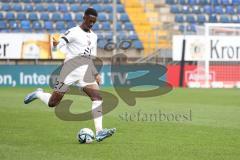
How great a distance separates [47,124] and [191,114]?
4246 mm

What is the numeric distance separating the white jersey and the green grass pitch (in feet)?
4.79

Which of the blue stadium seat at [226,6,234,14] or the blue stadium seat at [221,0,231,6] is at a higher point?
the blue stadium seat at [221,0,231,6]

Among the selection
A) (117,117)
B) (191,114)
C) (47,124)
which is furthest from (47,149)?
(191,114)

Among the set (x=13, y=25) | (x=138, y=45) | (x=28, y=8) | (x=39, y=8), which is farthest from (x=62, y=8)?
(x=138, y=45)

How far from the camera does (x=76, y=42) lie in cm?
1187

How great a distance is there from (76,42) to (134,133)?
2.18 m

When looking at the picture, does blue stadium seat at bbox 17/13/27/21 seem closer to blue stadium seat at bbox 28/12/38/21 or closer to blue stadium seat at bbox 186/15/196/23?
blue stadium seat at bbox 28/12/38/21

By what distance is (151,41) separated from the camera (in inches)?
1414

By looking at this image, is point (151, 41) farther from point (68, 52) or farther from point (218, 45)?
point (68, 52)

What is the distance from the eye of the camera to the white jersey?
11.8 m

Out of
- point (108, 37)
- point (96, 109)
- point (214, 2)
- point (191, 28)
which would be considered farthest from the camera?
point (214, 2)

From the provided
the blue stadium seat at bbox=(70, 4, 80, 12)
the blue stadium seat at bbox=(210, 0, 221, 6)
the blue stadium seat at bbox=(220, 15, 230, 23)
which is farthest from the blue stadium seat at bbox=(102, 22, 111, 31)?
the blue stadium seat at bbox=(210, 0, 221, 6)

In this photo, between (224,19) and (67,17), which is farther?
(224,19)

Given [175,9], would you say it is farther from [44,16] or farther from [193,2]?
[44,16]
